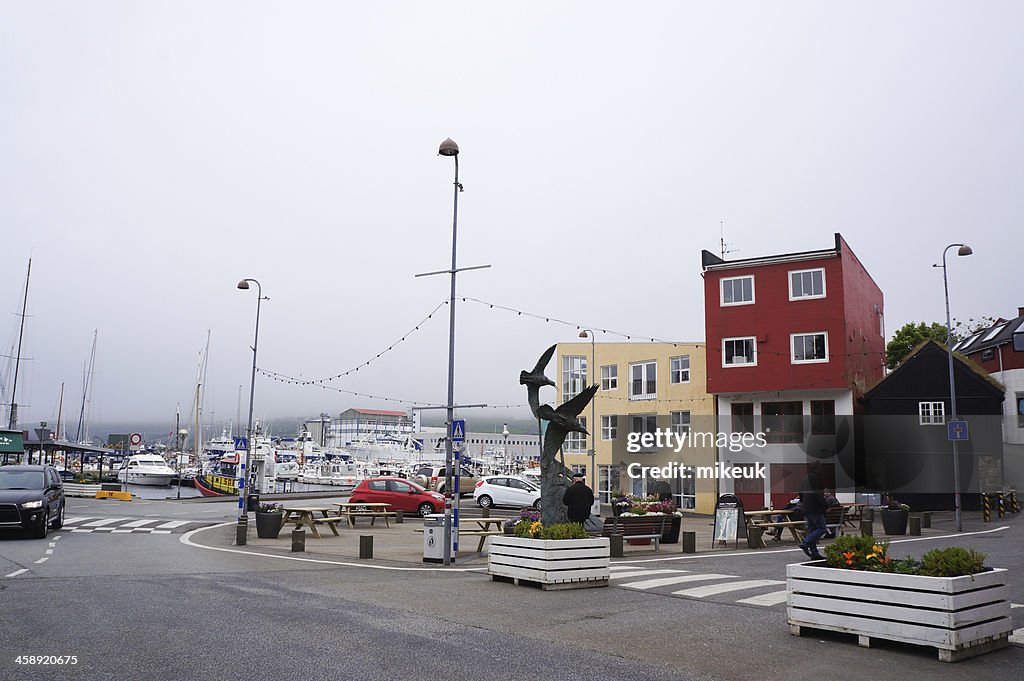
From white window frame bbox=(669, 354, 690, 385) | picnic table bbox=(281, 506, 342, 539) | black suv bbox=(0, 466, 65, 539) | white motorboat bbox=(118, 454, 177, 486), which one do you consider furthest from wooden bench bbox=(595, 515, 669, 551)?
white motorboat bbox=(118, 454, 177, 486)

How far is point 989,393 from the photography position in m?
38.2

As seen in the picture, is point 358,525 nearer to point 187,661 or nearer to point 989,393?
point 187,661

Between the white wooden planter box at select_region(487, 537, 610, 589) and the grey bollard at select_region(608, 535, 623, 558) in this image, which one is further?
the grey bollard at select_region(608, 535, 623, 558)

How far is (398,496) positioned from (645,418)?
16314 millimetres

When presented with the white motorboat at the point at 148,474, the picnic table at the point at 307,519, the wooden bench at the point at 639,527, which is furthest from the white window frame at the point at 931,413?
the white motorboat at the point at 148,474

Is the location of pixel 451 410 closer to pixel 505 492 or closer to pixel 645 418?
pixel 505 492

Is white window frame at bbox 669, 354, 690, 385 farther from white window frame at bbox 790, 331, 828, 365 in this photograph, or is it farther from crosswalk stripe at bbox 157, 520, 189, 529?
crosswalk stripe at bbox 157, 520, 189, 529

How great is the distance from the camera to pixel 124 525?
2659 cm

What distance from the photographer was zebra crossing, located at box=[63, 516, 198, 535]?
24.5 meters

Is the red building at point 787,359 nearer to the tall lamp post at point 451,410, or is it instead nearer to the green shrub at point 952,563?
the tall lamp post at point 451,410

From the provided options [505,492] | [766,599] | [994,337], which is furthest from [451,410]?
[994,337]

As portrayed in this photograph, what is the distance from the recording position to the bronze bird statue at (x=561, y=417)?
57.6ft

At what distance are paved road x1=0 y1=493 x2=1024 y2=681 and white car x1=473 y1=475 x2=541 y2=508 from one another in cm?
2058

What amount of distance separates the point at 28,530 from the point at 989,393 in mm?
38500
